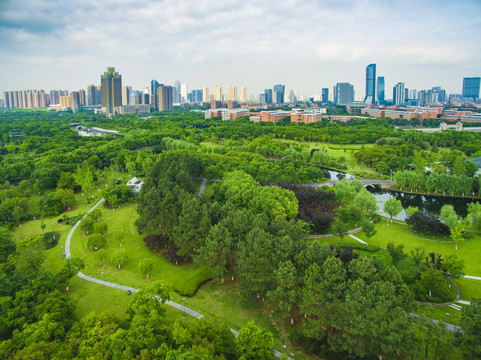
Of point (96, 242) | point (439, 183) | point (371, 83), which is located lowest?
point (96, 242)

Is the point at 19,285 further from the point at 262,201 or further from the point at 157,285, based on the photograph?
the point at 262,201

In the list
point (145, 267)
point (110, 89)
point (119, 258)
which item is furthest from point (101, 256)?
point (110, 89)

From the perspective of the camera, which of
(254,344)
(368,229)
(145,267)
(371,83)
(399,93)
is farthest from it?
(399,93)

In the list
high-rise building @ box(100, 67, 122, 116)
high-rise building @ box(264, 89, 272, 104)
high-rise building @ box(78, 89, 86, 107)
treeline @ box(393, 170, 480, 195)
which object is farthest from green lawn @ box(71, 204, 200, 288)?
high-rise building @ box(264, 89, 272, 104)

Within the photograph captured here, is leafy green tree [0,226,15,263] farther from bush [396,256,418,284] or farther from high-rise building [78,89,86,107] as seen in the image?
high-rise building [78,89,86,107]

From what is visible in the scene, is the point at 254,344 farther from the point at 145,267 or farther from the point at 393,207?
the point at 393,207

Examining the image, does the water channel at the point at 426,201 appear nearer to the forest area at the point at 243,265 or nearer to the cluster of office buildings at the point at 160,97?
the forest area at the point at 243,265
